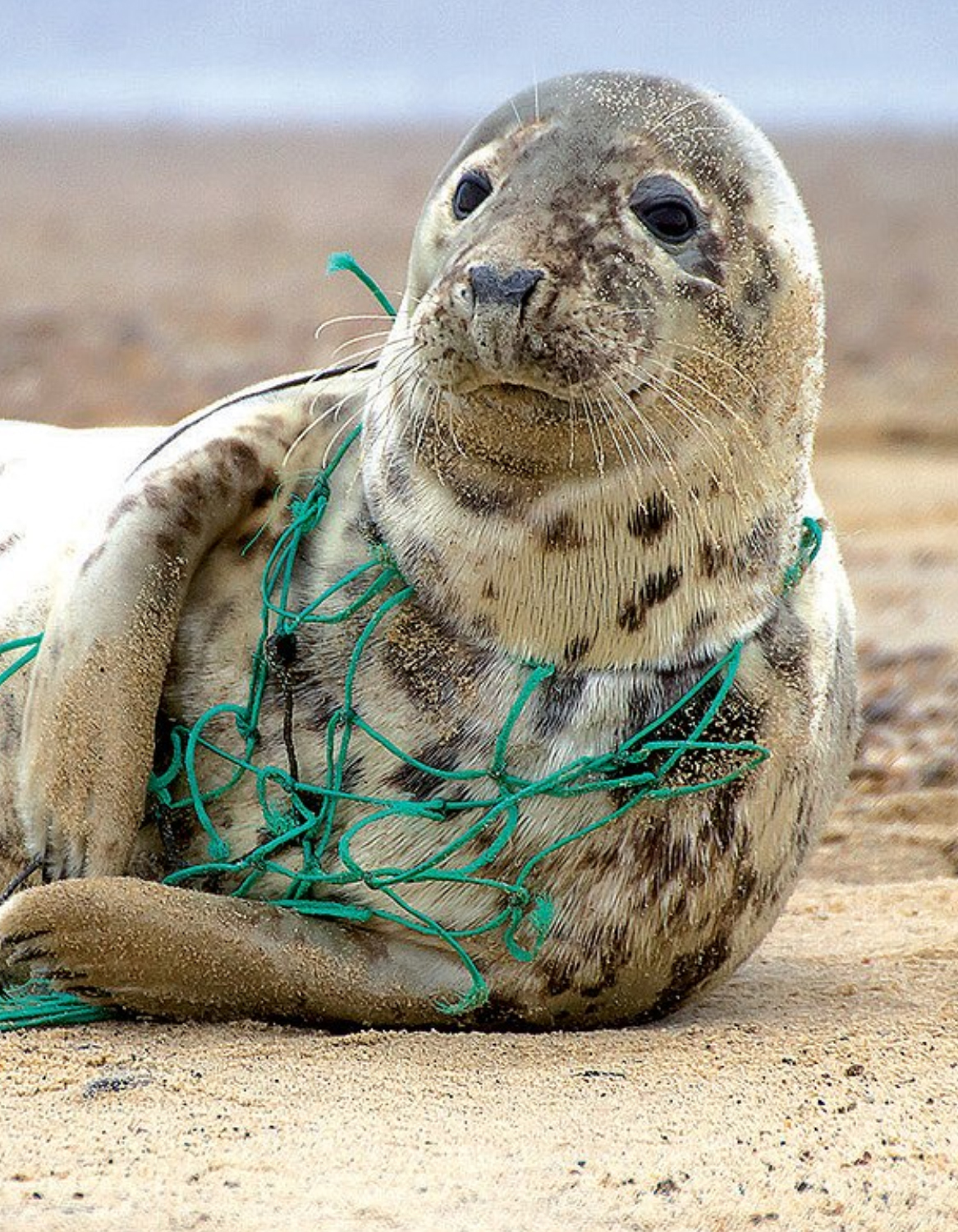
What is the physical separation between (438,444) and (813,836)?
859 millimetres

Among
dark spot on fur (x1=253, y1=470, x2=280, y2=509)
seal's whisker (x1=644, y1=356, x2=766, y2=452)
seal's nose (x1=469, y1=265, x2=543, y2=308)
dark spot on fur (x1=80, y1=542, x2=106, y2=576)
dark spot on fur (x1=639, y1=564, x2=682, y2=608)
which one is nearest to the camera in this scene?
seal's nose (x1=469, y1=265, x2=543, y2=308)

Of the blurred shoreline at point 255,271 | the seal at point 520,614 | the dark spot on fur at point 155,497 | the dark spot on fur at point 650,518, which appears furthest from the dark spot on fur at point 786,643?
the blurred shoreline at point 255,271

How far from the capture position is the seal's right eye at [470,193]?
321 centimetres

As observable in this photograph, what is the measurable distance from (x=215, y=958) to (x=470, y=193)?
3.65 ft

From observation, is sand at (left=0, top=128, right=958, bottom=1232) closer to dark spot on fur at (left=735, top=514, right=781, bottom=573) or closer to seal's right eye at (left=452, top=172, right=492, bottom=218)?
dark spot on fur at (left=735, top=514, right=781, bottom=573)

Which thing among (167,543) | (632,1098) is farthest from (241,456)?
(632,1098)

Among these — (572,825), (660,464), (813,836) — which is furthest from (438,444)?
(813,836)

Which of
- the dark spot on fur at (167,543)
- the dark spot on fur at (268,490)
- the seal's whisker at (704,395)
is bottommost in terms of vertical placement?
the dark spot on fur at (167,543)

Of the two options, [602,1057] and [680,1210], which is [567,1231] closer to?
[680,1210]

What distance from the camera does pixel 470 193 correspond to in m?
3.23

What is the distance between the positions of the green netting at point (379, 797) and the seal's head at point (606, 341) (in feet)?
0.38

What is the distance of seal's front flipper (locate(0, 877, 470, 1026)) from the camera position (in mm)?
3244

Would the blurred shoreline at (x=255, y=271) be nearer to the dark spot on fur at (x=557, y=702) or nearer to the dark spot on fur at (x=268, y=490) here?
the dark spot on fur at (x=268, y=490)

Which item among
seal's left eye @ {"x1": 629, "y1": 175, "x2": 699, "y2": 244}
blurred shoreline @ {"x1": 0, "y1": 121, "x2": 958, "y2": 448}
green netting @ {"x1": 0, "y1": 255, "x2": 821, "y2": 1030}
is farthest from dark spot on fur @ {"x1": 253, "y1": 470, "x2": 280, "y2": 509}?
blurred shoreline @ {"x1": 0, "y1": 121, "x2": 958, "y2": 448}
